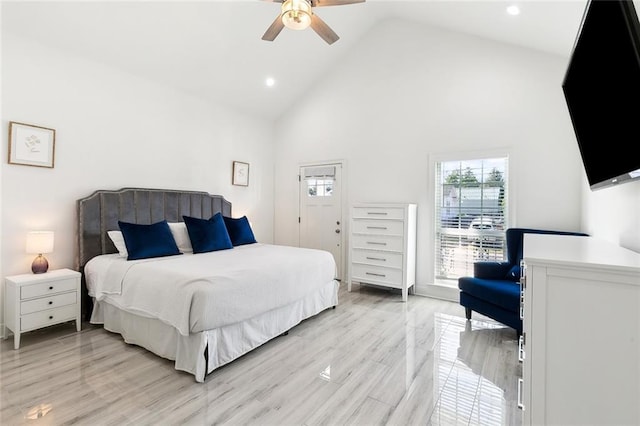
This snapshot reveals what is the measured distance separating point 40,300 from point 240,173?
3.06 m

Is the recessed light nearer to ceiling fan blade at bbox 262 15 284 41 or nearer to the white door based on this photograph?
ceiling fan blade at bbox 262 15 284 41

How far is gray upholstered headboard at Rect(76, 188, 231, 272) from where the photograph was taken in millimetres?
3230

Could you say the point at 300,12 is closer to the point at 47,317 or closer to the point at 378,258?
the point at 378,258

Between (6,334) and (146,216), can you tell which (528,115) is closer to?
(146,216)

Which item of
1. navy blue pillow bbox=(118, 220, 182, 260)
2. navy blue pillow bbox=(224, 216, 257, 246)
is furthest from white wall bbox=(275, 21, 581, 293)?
navy blue pillow bbox=(118, 220, 182, 260)

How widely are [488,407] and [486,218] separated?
245cm

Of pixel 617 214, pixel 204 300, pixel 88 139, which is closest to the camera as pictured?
pixel 617 214

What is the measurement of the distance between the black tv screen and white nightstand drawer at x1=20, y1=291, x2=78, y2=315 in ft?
13.3

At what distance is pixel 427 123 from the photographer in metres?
4.21

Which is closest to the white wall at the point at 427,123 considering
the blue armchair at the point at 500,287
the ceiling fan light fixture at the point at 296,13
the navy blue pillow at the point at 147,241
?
the blue armchair at the point at 500,287

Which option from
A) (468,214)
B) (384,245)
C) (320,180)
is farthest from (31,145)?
(468,214)

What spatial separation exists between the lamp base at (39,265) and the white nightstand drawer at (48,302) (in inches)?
12.7

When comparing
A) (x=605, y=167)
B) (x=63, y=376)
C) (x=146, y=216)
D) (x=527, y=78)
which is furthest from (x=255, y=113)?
(x=605, y=167)

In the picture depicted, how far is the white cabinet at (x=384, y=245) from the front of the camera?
404cm
